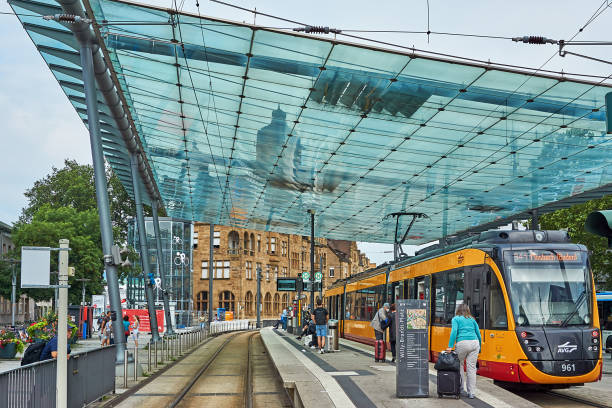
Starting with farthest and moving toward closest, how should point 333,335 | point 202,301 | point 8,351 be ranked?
point 202,301, point 8,351, point 333,335

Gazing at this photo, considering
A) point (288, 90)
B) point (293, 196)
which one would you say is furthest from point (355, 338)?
point (288, 90)

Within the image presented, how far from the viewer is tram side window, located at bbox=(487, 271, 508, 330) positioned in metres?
13.7

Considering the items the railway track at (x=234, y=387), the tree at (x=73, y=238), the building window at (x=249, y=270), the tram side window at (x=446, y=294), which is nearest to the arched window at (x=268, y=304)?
the building window at (x=249, y=270)

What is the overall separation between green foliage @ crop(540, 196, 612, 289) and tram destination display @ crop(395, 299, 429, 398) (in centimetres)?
3282

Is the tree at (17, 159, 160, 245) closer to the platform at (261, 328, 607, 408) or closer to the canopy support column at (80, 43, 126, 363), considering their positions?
the canopy support column at (80, 43, 126, 363)

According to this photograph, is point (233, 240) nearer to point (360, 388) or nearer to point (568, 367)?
point (360, 388)

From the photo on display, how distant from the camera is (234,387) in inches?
728

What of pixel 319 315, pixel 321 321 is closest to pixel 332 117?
pixel 319 315

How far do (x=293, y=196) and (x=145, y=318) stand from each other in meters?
12.5

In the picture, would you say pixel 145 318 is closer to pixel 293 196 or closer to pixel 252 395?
pixel 293 196

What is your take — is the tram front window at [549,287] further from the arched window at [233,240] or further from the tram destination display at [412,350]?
the arched window at [233,240]

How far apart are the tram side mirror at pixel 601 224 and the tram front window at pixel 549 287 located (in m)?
6.28

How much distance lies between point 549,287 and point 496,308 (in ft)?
3.38

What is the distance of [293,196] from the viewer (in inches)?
1537
